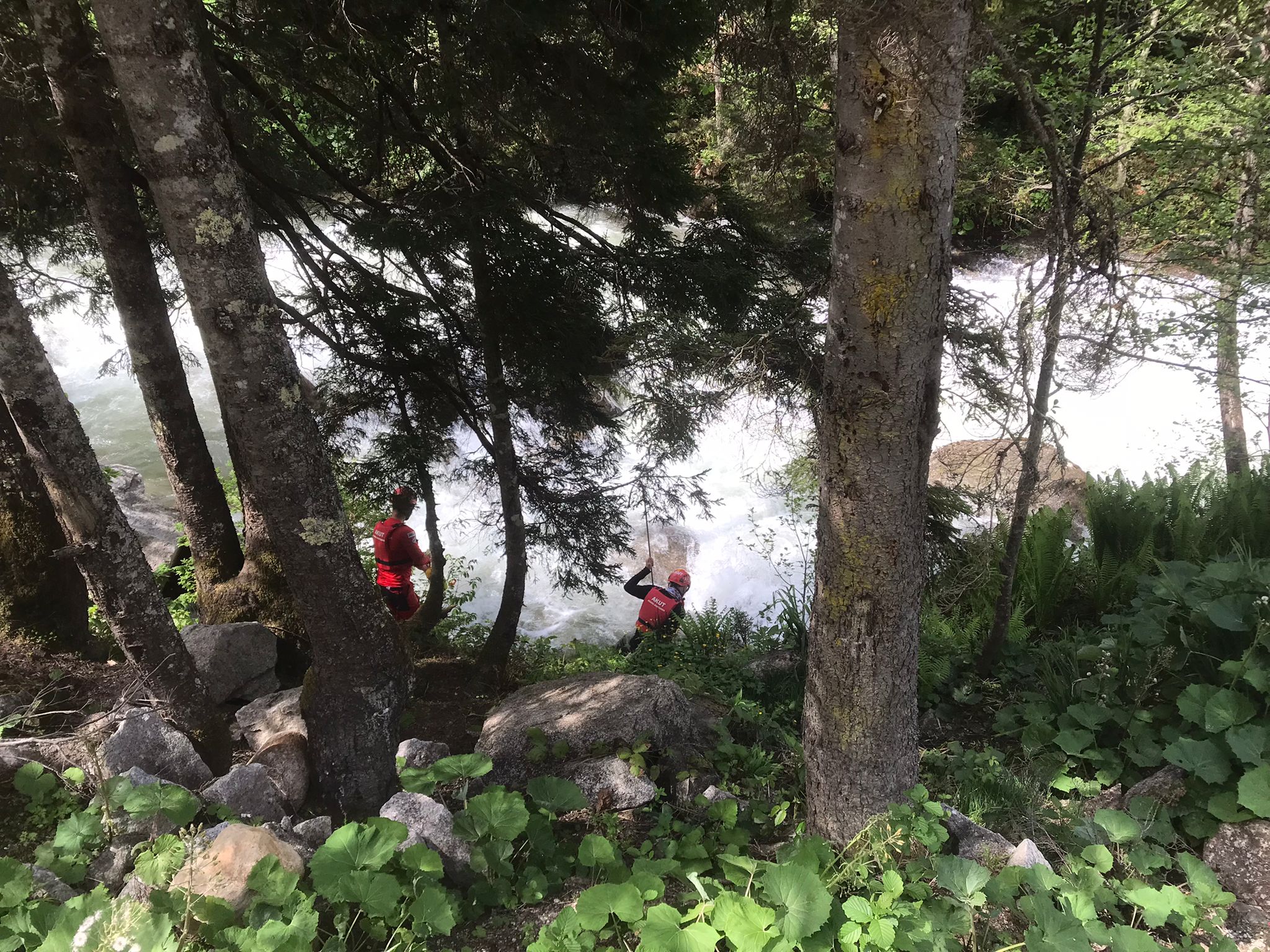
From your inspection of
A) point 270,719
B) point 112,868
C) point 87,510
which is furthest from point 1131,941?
point 270,719

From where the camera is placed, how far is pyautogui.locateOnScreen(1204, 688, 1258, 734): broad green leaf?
2.90 meters

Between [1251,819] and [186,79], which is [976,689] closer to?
[1251,819]

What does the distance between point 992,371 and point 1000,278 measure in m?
10.5

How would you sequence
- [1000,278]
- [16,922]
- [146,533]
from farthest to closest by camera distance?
[1000,278], [146,533], [16,922]

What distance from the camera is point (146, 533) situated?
9.61 meters

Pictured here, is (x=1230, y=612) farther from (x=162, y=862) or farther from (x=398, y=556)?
(x=398, y=556)

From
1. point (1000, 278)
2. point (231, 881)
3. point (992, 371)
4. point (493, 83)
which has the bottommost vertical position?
point (231, 881)

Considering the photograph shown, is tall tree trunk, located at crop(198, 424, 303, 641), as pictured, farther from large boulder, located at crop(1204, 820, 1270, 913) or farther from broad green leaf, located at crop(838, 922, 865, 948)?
large boulder, located at crop(1204, 820, 1270, 913)

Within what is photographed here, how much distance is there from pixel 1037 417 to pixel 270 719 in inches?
203

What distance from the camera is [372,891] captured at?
6.46 feet

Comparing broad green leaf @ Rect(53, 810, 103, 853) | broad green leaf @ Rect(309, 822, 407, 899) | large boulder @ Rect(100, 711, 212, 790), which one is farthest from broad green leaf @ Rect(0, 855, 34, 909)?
large boulder @ Rect(100, 711, 212, 790)

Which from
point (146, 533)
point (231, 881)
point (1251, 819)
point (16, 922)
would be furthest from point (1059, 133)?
point (146, 533)

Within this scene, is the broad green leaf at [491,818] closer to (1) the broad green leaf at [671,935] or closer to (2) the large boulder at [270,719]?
(1) the broad green leaf at [671,935]

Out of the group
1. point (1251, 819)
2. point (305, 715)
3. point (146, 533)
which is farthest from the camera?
point (146, 533)
